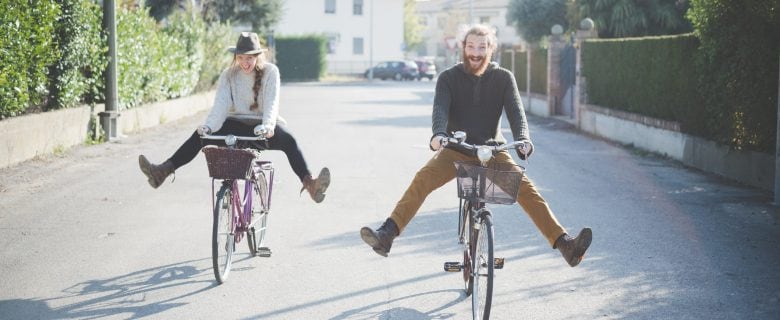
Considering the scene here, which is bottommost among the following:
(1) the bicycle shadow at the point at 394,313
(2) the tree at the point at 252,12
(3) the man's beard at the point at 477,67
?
(1) the bicycle shadow at the point at 394,313

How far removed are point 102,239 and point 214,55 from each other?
24086mm

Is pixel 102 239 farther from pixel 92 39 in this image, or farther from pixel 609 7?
pixel 609 7

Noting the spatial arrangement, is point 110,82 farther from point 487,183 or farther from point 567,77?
point 487,183

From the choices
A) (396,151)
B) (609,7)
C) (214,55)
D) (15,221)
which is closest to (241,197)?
(15,221)

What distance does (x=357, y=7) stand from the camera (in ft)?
265

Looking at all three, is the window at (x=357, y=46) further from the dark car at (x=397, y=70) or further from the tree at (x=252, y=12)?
the tree at (x=252, y=12)

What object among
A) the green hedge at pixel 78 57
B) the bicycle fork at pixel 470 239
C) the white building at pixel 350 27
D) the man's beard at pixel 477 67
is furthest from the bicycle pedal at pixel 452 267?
the white building at pixel 350 27

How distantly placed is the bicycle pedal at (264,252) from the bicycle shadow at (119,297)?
1.48 feet

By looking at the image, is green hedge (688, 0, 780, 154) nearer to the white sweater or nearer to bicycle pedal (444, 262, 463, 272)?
the white sweater

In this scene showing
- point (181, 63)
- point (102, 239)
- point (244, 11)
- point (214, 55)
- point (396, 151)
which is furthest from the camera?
point (244, 11)

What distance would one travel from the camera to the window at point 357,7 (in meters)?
80.4

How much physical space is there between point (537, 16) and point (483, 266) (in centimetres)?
4220

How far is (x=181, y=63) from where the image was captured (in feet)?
85.5

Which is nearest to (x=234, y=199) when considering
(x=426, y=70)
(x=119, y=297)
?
(x=119, y=297)
